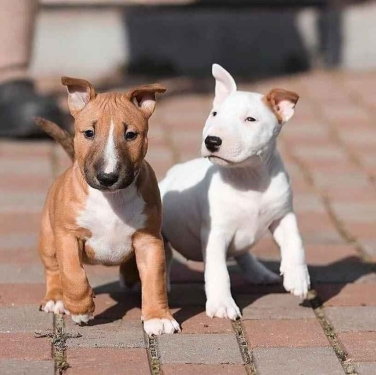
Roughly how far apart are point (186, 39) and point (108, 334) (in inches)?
199

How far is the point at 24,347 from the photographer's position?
3.59m

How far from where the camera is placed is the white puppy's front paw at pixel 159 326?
12.3 ft

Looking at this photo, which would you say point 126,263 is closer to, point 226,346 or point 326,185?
point 226,346

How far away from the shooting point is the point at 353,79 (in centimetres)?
852

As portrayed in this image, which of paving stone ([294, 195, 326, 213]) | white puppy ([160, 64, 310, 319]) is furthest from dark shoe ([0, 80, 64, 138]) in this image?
white puppy ([160, 64, 310, 319])

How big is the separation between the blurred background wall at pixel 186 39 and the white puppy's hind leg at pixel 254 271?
4033 mm

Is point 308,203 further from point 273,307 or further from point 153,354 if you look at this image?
point 153,354

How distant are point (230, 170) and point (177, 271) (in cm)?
67

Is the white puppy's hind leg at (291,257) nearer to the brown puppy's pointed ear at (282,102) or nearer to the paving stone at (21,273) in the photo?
the brown puppy's pointed ear at (282,102)

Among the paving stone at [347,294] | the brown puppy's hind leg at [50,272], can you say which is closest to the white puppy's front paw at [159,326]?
the brown puppy's hind leg at [50,272]

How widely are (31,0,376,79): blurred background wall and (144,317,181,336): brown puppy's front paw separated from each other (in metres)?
4.68

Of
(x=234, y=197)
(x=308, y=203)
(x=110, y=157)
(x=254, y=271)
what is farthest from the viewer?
(x=308, y=203)

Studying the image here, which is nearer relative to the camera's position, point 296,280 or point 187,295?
point 296,280

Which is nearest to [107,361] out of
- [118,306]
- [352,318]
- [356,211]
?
[118,306]
